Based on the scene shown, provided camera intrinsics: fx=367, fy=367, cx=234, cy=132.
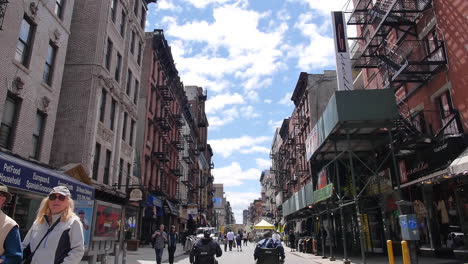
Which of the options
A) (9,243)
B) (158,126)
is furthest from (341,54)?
(158,126)

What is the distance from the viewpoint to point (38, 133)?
1650 centimetres

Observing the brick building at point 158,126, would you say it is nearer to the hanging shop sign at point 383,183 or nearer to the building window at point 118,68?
the building window at point 118,68

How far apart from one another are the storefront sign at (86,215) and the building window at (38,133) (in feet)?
22.6

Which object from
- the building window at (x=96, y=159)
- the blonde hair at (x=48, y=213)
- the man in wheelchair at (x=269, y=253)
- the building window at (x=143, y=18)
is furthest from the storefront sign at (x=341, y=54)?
the blonde hair at (x=48, y=213)

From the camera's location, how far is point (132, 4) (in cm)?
2811

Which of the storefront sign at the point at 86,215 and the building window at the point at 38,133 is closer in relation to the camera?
the storefront sign at the point at 86,215

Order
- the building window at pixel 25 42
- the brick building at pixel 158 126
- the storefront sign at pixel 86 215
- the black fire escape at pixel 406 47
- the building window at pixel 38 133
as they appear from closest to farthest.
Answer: the storefront sign at pixel 86 215, the building window at pixel 25 42, the black fire escape at pixel 406 47, the building window at pixel 38 133, the brick building at pixel 158 126

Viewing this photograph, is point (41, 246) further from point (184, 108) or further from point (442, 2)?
point (184, 108)

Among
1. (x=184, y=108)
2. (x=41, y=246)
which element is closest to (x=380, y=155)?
(x=41, y=246)

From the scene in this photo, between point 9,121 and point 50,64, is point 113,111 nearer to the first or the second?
point 50,64

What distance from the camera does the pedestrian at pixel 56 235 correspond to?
4.03 meters

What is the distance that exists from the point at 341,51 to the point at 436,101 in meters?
7.30

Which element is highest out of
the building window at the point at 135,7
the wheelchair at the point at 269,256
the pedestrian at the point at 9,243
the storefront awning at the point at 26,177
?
the building window at the point at 135,7

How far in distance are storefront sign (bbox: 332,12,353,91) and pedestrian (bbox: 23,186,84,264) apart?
766 inches
